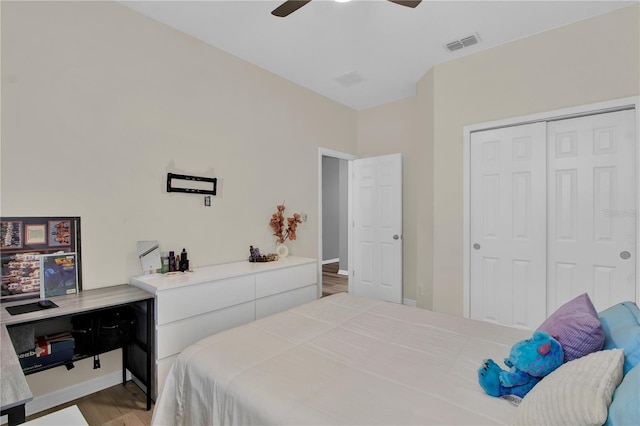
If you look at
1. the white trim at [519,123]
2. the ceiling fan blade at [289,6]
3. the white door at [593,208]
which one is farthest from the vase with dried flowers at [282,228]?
the white door at [593,208]

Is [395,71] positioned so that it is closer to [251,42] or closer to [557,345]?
[251,42]

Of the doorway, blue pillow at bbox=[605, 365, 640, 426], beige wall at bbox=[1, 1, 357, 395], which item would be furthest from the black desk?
the doorway

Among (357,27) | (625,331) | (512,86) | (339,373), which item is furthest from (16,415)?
(512,86)

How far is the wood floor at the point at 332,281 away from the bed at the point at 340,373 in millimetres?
3021

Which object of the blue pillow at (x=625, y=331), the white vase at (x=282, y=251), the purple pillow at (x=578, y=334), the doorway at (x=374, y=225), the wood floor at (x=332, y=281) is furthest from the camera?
the wood floor at (x=332, y=281)

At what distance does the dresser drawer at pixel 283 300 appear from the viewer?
2.81 m

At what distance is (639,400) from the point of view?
2.47 feet

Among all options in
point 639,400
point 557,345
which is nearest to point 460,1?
point 557,345

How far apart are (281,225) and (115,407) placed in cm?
210

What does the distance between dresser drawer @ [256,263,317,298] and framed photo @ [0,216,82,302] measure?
4.35ft

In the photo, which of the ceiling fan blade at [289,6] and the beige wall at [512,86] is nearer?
the ceiling fan blade at [289,6]

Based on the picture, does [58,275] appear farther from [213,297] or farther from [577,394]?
[577,394]

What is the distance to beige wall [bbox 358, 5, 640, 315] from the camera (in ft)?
8.37

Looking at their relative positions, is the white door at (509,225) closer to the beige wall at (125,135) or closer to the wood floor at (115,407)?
the beige wall at (125,135)
